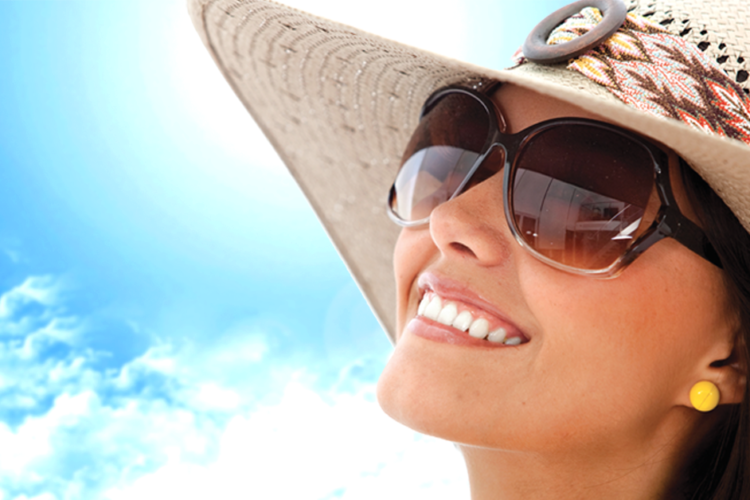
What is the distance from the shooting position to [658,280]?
0.91 m

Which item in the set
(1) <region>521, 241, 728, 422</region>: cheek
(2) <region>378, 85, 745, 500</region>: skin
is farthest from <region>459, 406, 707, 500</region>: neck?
(1) <region>521, 241, 728, 422</region>: cheek

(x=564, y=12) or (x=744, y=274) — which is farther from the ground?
(x=564, y=12)

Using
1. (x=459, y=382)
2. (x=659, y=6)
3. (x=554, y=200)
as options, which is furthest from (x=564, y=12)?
(x=459, y=382)

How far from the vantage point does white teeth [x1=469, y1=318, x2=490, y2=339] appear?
0.98m

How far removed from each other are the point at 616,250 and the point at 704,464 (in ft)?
1.54

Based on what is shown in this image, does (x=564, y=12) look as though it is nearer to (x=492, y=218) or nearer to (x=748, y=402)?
(x=492, y=218)

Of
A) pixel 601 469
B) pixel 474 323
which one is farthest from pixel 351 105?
pixel 601 469

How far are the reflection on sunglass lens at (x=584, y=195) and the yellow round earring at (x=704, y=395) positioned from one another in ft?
0.87

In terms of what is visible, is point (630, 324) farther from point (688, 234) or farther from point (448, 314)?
point (448, 314)

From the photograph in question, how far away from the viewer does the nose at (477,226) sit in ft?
3.21

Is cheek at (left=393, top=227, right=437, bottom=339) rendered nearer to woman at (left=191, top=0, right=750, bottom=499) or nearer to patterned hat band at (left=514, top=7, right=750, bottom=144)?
woman at (left=191, top=0, right=750, bottom=499)

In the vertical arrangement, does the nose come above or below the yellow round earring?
above

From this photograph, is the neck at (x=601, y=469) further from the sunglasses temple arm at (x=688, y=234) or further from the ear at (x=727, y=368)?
the sunglasses temple arm at (x=688, y=234)

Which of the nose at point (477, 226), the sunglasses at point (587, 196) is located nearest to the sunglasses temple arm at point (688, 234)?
the sunglasses at point (587, 196)
